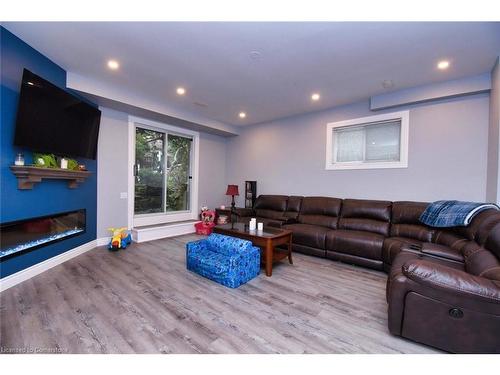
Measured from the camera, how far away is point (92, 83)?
3305mm

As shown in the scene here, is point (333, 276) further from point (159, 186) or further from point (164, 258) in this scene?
point (159, 186)

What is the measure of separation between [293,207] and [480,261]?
2.88 metres

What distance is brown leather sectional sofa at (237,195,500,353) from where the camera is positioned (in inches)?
54.9

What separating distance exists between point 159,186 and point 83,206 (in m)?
1.58

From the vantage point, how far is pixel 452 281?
1.42 m

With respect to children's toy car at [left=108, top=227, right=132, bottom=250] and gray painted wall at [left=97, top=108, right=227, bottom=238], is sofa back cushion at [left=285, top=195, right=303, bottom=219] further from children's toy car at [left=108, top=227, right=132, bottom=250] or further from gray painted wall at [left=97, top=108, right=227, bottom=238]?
gray painted wall at [left=97, top=108, right=227, bottom=238]

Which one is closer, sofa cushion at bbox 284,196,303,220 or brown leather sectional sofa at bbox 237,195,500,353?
brown leather sectional sofa at bbox 237,195,500,353

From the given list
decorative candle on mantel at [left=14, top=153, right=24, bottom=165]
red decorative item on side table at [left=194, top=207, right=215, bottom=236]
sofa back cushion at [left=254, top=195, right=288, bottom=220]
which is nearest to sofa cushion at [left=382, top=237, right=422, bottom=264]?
sofa back cushion at [left=254, top=195, right=288, bottom=220]

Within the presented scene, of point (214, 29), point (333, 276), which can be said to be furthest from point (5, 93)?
point (333, 276)

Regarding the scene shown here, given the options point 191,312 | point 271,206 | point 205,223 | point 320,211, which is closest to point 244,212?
point 271,206

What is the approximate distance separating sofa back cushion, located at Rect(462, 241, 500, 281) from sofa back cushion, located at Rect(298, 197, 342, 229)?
177cm

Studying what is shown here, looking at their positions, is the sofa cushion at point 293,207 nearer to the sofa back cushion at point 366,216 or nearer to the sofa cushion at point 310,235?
the sofa cushion at point 310,235

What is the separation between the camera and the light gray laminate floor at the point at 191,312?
1.57 m

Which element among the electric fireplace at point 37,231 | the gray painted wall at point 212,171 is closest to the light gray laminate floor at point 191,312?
the electric fireplace at point 37,231
